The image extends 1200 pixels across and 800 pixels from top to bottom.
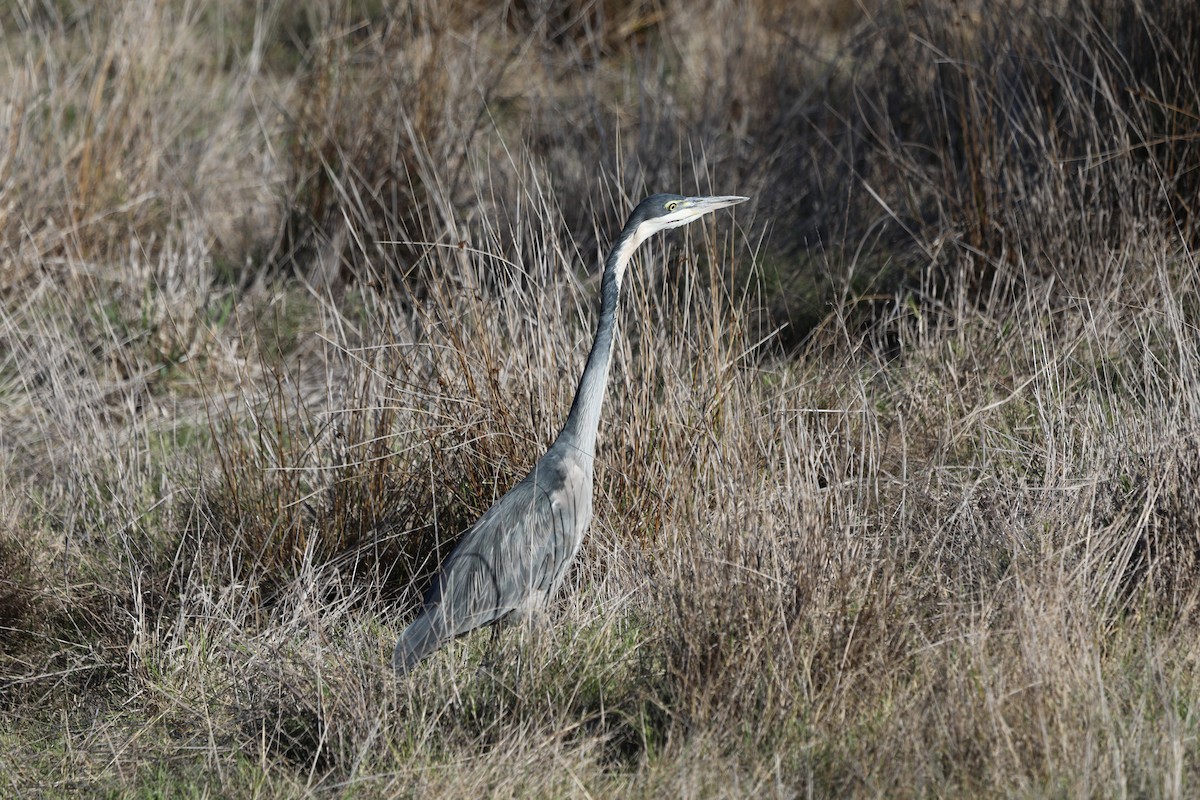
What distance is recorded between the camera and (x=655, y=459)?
388 cm

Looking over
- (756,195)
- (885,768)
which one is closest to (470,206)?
(756,195)

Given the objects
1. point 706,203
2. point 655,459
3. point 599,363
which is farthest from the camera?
point 655,459

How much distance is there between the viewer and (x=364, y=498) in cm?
404

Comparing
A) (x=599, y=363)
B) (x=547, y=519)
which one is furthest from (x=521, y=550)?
(x=599, y=363)

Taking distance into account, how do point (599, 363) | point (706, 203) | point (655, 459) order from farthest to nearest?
point (655, 459)
point (706, 203)
point (599, 363)

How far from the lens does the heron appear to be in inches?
133

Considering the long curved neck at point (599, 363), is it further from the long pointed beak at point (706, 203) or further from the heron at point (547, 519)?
the long pointed beak at point (706, 203)

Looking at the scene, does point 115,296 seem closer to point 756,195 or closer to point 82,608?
point 82,608

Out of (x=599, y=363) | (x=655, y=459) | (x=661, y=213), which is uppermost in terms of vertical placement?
(x=661, y=213)

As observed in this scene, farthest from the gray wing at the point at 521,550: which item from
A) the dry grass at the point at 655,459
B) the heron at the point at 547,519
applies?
the dry grass at the point at 655,459

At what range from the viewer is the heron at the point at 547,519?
11.1ft

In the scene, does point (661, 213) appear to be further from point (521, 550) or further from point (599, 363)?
point (521, 550)

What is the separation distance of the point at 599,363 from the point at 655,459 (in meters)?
0.59

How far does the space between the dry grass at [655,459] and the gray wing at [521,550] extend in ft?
0.46
